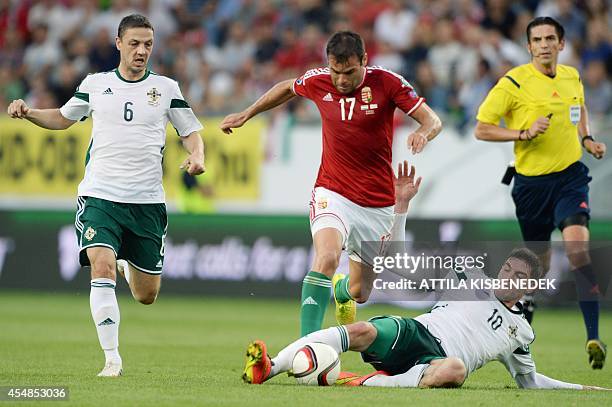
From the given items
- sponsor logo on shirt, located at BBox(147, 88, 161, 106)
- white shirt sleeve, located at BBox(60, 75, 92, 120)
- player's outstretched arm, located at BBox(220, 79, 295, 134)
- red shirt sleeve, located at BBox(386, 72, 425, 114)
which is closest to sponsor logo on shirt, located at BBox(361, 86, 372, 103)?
red shirt sleeve, located at BBox(386, 72, 425, 114)

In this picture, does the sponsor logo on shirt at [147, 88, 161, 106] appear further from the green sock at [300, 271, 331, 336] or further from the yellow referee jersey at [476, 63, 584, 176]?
the yellow referee jersey at [476, 63, 584, 176]

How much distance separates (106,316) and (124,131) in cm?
155

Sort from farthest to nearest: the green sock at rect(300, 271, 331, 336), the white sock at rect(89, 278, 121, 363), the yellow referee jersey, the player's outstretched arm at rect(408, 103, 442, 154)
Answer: the yellow referee jersey, the white sock at rect(89, 278, 121, 363), the player's outstretched arm at rect(408, 103, 442, 154), the green sock at rect(300, 271, 331, 336)

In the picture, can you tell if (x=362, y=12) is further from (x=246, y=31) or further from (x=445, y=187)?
(x=445, y=187)

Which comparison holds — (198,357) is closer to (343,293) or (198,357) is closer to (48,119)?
(343,293)

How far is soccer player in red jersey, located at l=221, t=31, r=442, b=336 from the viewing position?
9430mm

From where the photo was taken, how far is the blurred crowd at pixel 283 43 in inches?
738

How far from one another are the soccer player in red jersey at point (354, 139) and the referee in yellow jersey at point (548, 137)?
5.70 feet

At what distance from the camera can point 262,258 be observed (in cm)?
1889

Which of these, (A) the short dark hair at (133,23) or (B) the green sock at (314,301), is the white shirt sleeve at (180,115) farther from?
A: (B) the green sock at (314,301)

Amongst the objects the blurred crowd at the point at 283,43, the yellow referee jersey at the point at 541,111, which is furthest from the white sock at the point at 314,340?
the blurred crowd at the point at 283,43

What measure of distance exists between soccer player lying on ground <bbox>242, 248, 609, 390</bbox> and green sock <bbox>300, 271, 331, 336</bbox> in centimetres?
47

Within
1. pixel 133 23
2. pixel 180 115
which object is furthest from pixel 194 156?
pixel 133 23

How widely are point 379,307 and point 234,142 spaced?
3.85 metres
